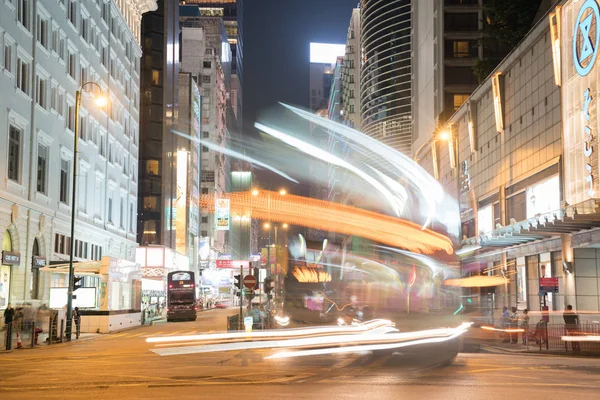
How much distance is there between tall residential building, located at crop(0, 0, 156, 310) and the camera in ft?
144

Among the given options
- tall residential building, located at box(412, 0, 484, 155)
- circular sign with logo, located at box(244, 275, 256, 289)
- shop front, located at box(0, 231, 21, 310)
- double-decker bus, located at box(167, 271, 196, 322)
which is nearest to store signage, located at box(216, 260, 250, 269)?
double-decker bus, located at box(167, 271, 196, 322)

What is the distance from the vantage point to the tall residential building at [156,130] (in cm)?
10406

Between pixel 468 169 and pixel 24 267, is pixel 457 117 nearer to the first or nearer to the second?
pixel 468 169

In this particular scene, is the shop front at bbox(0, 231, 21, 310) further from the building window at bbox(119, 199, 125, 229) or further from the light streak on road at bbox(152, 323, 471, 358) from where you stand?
the building window at bbox(119, 199, 125, 229)

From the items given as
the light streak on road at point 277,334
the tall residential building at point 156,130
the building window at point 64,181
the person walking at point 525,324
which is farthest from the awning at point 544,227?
the tall residential building at point 156,130

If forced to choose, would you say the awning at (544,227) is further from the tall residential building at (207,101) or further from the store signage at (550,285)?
the tall residential building at (207,101)

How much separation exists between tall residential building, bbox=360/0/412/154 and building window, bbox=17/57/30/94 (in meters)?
126

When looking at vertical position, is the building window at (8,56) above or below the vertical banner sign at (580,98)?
above

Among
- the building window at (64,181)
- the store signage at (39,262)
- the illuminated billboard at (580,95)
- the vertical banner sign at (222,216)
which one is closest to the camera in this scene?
the illuminated billboard at (580,95)

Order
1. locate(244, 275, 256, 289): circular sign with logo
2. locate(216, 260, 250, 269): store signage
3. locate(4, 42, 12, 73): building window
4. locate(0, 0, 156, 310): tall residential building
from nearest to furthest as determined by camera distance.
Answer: locate(244, 275, 256, 289): circular sign with logo, locate(4, 42, 12, 73): building window, locate(0, 0, 156, 310): tall residential building, locate(216, 260, 250, 269): store signage

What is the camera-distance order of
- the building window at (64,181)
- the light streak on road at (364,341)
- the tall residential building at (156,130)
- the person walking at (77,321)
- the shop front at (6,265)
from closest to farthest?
1. the light streak on road at (364,341)
2. the person walking at (77,321)
3. the shop front at (6,265)
4. the building window at (64,181)
5. the tall residential building at (156,130)

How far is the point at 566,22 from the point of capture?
40.0 m

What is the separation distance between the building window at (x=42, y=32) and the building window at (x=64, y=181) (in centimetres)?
857

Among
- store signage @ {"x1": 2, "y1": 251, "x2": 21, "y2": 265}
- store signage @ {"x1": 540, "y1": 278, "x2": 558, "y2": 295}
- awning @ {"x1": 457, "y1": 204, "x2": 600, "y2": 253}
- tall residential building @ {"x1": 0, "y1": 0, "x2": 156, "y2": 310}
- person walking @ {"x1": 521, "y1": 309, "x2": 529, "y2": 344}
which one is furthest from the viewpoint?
tall residential building @ {"x1": 0, "y1": 0, "x2": 156, "y2": 310}
